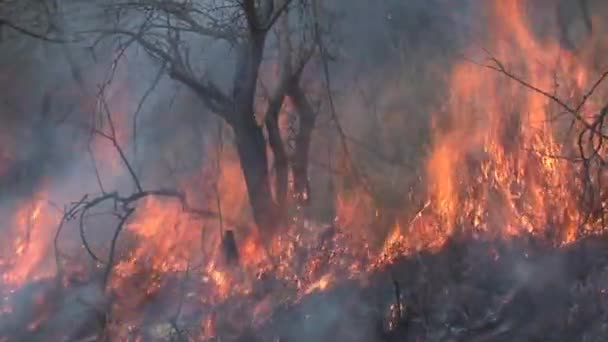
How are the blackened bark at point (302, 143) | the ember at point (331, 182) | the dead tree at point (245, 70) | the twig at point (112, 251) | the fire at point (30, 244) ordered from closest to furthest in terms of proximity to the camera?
the ember at point (331, 182)
the dead tree at point (245, 70)
the twig at point (112, 251)
the blackened bark at point (302, 143)
the fire at point (30, 244)

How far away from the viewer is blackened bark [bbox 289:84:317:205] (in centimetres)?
869

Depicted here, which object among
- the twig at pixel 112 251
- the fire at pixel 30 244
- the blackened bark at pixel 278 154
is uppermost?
the fire at pixel 30 244

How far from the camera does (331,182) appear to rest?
8891mm

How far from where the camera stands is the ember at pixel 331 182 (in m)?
7.73

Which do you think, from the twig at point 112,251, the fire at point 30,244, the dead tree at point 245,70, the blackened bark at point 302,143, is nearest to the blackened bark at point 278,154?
the dead tree at point 245,70

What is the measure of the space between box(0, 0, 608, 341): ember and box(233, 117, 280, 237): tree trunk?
0.02 m

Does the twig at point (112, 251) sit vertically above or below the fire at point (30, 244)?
below

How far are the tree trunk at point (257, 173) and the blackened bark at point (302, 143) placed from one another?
1.04ft

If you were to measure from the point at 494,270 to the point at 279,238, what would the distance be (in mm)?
2071

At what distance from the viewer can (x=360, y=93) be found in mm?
9141

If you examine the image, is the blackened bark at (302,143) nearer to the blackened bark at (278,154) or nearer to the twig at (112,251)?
the blackened bark at (278,154)

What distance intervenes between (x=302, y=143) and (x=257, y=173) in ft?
1.78

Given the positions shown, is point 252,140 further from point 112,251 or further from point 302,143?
point 112,251

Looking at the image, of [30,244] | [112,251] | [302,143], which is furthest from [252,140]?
[30,244]
